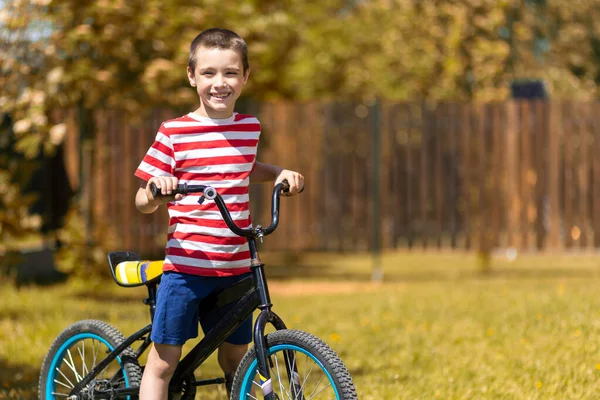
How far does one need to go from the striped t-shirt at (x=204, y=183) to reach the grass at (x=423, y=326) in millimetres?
1940

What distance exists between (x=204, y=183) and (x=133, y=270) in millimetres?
592

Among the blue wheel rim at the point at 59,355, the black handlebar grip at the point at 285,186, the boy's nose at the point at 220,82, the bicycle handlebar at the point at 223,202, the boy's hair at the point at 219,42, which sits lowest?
the blue wheel rim at the point at 59,355

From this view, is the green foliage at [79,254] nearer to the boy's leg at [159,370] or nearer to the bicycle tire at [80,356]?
the bicycle tire at [80,356]

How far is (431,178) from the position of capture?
12656 millimetres

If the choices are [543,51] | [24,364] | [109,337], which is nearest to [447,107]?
[24,364]

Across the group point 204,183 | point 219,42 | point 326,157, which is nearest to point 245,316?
point 204,183

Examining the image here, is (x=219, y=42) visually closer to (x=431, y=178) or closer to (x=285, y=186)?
(x=285, y=186)

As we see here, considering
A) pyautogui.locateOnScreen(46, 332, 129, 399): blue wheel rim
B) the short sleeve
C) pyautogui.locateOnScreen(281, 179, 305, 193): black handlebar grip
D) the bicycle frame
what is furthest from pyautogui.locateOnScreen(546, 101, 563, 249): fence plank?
the short sleeve

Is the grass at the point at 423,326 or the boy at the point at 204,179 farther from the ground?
the boy at the point at 204,179

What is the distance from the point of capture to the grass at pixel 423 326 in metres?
5.53

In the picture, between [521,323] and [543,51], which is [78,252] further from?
[543,51]

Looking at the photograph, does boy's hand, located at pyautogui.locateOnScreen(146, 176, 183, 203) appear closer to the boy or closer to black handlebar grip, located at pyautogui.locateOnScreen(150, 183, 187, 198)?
black handlebar grip, located at pyautogui.locateOnScreen(150, 183, 187, 198)

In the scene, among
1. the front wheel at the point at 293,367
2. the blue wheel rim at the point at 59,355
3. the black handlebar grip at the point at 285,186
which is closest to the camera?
the front wheel at the point at 293,367

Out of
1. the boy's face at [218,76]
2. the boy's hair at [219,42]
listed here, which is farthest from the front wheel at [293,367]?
the boy's hair at [219,42]
